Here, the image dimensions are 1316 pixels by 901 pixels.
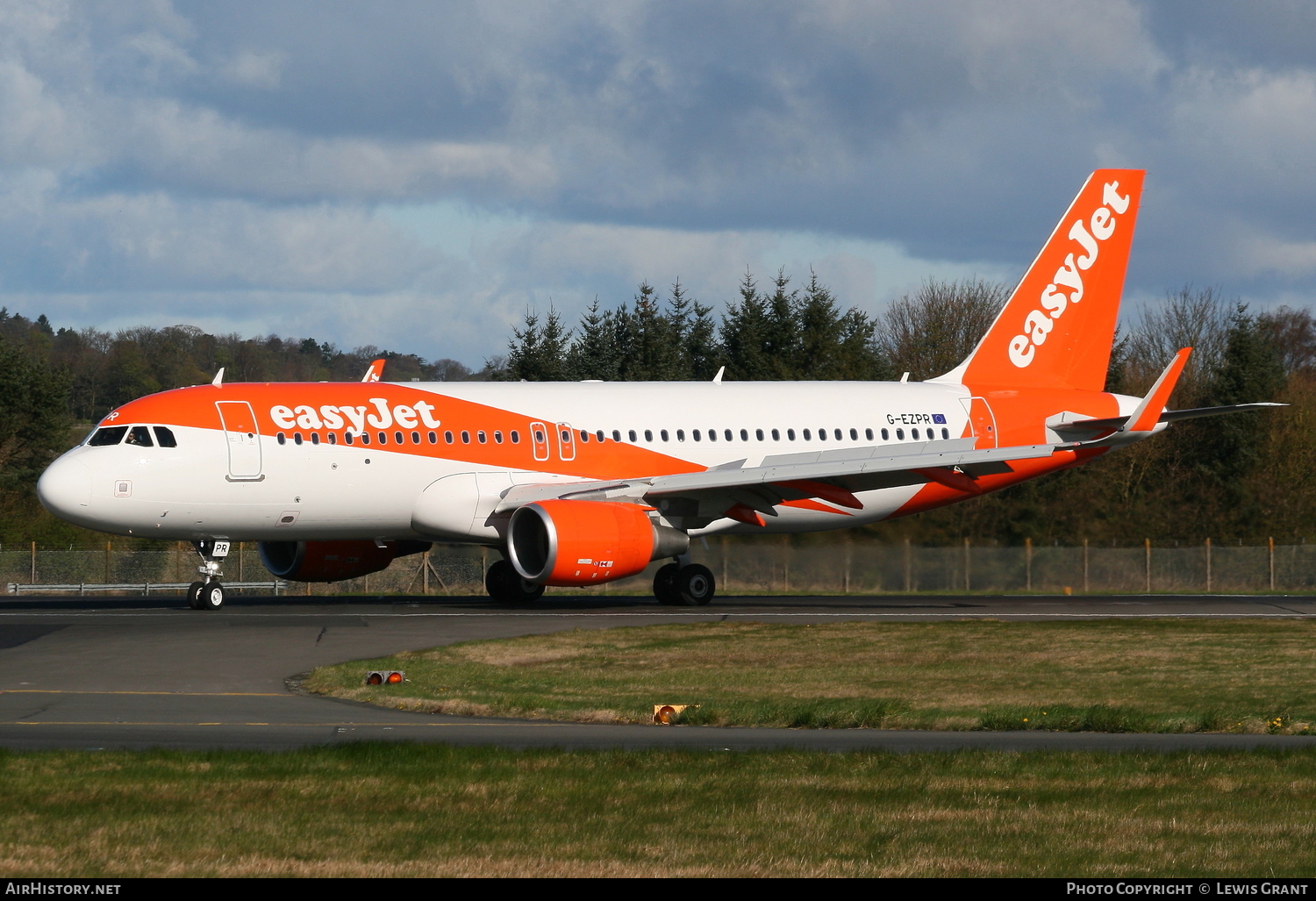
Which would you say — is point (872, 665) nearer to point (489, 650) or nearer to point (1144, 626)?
point (489, 650)

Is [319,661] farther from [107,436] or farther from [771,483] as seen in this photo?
[771,483]

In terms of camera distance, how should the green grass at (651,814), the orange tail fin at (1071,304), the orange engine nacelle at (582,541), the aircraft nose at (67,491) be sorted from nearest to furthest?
the green grass at (651,814), the aircraft nose at (67,491), the orange engine nacelle at (582,541), the orange tail fin at (1071,304)

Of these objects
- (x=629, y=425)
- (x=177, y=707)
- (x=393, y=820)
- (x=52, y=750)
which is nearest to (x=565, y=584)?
(x=629, y=425)

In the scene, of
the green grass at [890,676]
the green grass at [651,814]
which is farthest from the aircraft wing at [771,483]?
the green grass at [651,814]

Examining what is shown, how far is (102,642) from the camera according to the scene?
21.1 metres

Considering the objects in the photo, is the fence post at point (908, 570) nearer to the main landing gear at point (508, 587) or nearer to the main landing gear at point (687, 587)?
the main landing gear at point (687, 587)

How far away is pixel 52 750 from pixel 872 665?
10426mm

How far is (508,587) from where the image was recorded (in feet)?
102

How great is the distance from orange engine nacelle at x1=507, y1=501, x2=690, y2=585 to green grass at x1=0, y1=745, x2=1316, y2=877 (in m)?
14.0

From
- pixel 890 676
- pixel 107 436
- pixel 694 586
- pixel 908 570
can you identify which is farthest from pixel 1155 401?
pixel 107 436

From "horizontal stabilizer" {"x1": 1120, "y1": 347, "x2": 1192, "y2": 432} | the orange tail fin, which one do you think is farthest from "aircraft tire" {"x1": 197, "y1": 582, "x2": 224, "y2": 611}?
"horizontal stabilizer" {"x1": 1120, "y1": 347, "x2": 1192, "y2": 432}

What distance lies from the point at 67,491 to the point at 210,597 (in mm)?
3064

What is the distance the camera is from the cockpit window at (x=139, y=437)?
26.6 meters

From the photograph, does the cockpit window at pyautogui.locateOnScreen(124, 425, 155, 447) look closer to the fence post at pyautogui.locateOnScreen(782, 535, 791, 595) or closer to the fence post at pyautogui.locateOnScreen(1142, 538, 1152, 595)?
the fence post at pyautogui.locateOnScreen(782, 535, 791, 595)
